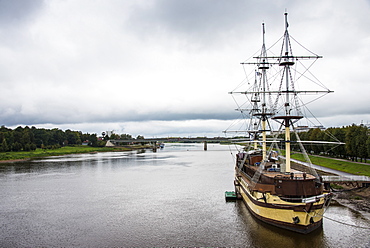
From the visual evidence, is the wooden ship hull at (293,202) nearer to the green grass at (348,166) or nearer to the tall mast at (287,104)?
the tall mast at (287,104)

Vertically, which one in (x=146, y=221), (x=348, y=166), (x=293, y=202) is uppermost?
(x=293, y=202)

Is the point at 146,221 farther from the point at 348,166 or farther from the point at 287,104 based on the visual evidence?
the point at 348,166

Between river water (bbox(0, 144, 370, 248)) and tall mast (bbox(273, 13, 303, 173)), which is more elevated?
tall mast (bbox(273, 13, 303, 173))

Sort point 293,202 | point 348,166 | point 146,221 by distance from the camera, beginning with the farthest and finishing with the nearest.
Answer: point 348,166
point 146,221
point 293,202

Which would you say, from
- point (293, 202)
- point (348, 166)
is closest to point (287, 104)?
point (293, 202)

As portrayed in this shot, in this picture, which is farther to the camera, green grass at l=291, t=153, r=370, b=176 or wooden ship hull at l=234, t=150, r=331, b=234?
green grass at l=291, t=153, r=370, b=176

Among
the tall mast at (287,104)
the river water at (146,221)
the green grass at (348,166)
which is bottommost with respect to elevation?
the river water at (146,221)

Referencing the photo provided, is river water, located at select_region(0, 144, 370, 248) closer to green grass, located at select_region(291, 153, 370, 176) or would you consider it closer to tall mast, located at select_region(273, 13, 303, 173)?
tall mast, located at select_region(273, 13, 303, 173)

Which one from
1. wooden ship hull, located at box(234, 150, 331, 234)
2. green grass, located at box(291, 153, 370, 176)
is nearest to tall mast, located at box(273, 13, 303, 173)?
wooden ship hull, located at box(234, 150, 331, 234)

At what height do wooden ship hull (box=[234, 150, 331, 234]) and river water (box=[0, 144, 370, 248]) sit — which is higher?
wooden ship hull (box=[234, 150, 331, 234])

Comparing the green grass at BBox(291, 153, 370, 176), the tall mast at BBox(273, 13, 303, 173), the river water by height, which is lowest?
the river water

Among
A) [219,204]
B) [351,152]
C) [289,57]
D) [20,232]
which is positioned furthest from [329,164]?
[20,232]

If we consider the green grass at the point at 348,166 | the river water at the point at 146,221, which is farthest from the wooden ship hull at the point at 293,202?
the green grass at the point at 348,166

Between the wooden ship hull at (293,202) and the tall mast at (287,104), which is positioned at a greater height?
the tall mast at (287,104)
